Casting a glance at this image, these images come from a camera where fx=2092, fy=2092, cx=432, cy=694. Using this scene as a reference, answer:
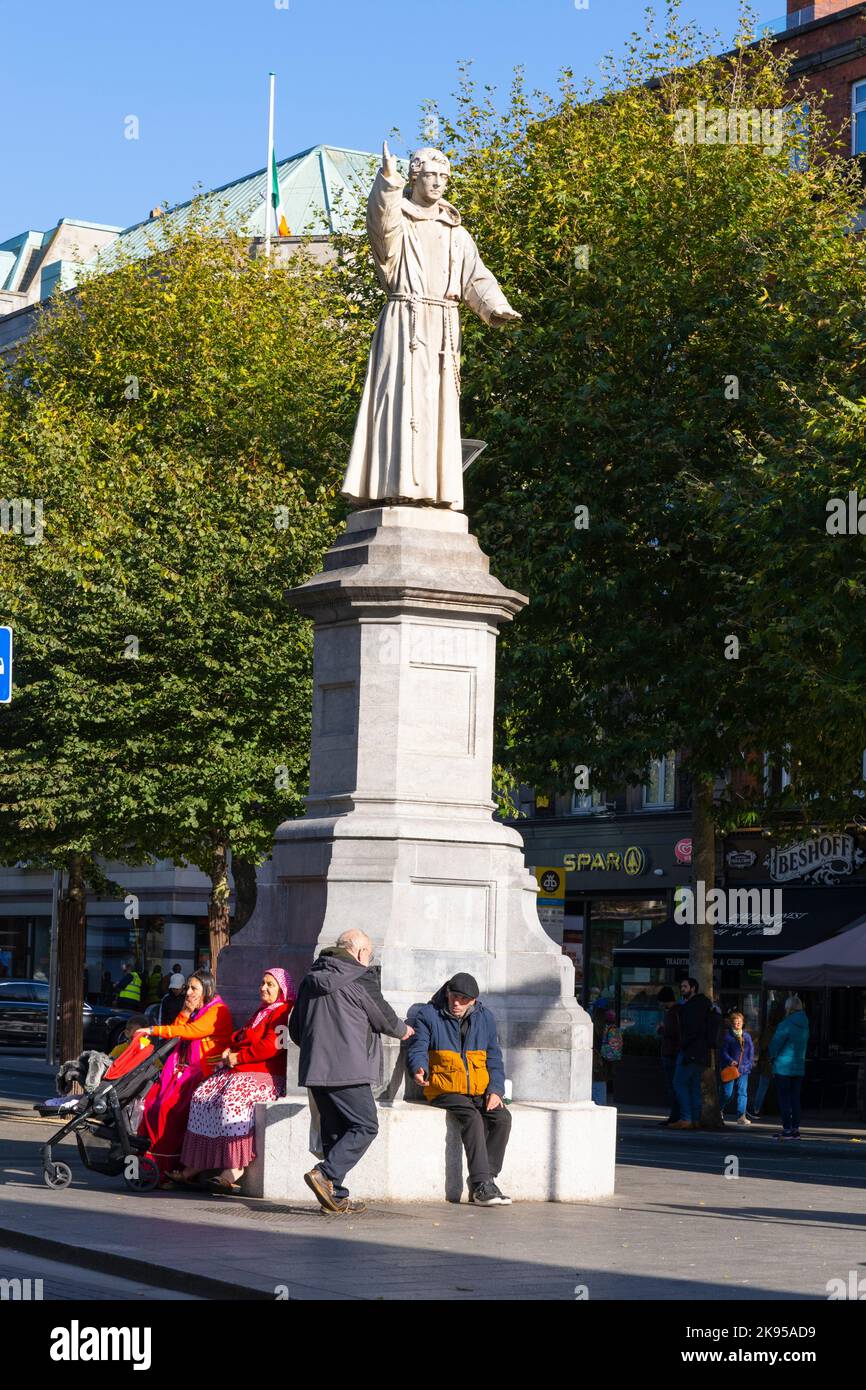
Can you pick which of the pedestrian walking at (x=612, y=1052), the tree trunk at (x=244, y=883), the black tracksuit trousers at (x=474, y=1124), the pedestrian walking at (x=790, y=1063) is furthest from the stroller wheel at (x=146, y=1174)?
the pedestrian walking at (x=612, y=1052)

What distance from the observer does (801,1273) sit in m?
10.6

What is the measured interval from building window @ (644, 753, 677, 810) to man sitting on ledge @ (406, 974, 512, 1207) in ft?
94.8

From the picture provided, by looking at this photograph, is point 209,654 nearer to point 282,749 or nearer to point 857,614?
point 282,749

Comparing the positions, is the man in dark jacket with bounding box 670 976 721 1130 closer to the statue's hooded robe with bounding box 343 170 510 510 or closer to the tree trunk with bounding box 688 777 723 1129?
the tree trunk with bounding box 688 777 723 1129

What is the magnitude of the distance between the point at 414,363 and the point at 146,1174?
6078mm

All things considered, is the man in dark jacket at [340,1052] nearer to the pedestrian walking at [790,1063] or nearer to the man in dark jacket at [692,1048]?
the man in dark jacket at [692,1048]

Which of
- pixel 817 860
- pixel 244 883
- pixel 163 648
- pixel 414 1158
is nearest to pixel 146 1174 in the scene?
pixel 414 1158

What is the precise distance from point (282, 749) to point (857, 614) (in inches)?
374

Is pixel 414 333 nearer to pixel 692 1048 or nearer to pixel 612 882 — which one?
pixel 692 1048

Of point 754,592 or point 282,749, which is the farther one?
point 282,749

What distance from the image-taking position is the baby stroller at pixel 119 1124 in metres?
14.1

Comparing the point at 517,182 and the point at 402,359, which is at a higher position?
the point at 517,182
